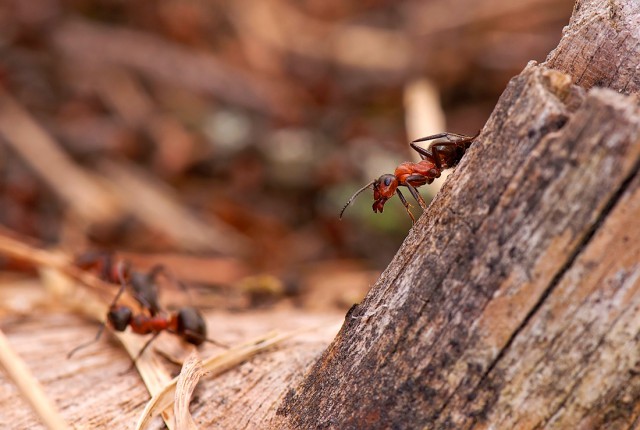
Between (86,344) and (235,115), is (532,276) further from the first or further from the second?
(235,115)

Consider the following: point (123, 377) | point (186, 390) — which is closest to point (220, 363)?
point (186, 390)

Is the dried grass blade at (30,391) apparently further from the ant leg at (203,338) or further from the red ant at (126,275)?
the red ant at (126,275)

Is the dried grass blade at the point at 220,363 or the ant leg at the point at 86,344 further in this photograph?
the ant leg at the point at 86,344

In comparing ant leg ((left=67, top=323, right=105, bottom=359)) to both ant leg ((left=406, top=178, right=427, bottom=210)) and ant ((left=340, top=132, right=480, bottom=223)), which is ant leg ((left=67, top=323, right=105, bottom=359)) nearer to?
A: ant ((left=340, top=132, right=480, bottom=223))

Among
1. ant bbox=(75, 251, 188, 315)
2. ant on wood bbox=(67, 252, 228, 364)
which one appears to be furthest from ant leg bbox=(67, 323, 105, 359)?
ant bbox=(75, 251, 188, 315)

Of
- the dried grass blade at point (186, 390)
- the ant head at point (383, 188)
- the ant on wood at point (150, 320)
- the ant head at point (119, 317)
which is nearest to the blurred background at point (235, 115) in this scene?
the ant on wood at point (150, 320)

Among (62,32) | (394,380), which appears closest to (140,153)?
(62,32)
